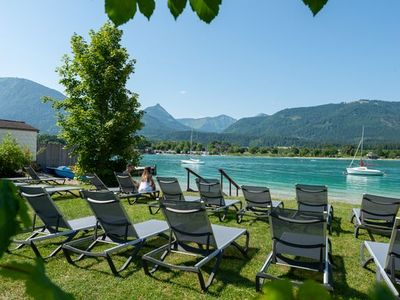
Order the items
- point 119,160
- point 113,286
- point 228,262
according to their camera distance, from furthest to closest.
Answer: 1. point 119,160
2. point 228,262
3. point 113,286

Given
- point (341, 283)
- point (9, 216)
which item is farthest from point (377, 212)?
point (9, 216)

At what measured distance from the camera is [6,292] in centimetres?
430

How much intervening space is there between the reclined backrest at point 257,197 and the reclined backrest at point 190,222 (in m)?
3.79

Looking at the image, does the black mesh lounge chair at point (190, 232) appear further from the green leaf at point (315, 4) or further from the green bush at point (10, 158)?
the green bush at point (10, 158)

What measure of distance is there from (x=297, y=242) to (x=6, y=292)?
3.89 metres

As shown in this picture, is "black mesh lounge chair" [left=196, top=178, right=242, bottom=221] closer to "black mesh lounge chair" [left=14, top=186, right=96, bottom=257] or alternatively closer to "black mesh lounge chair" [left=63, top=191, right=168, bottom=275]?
"black mesh lounge chair" [left=63, top=191, right=168, bottom=275]

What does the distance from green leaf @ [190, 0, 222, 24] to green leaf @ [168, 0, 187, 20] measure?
45 mm

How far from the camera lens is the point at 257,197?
905 cm

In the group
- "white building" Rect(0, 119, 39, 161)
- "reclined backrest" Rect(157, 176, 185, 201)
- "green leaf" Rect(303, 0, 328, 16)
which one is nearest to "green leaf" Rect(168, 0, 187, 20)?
"green leaf" Rect(303, 0, 328, 16)

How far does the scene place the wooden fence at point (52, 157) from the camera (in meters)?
23.0

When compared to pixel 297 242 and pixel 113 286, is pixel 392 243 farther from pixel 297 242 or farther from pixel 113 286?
pixel 113 286

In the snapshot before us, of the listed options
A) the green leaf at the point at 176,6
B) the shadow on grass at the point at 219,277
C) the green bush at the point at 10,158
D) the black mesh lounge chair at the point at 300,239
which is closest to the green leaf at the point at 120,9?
the green leaf at the point at 176,6

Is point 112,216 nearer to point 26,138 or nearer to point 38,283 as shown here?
point 38,283

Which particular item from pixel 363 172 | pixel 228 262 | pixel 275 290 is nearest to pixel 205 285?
pixel 228 262
